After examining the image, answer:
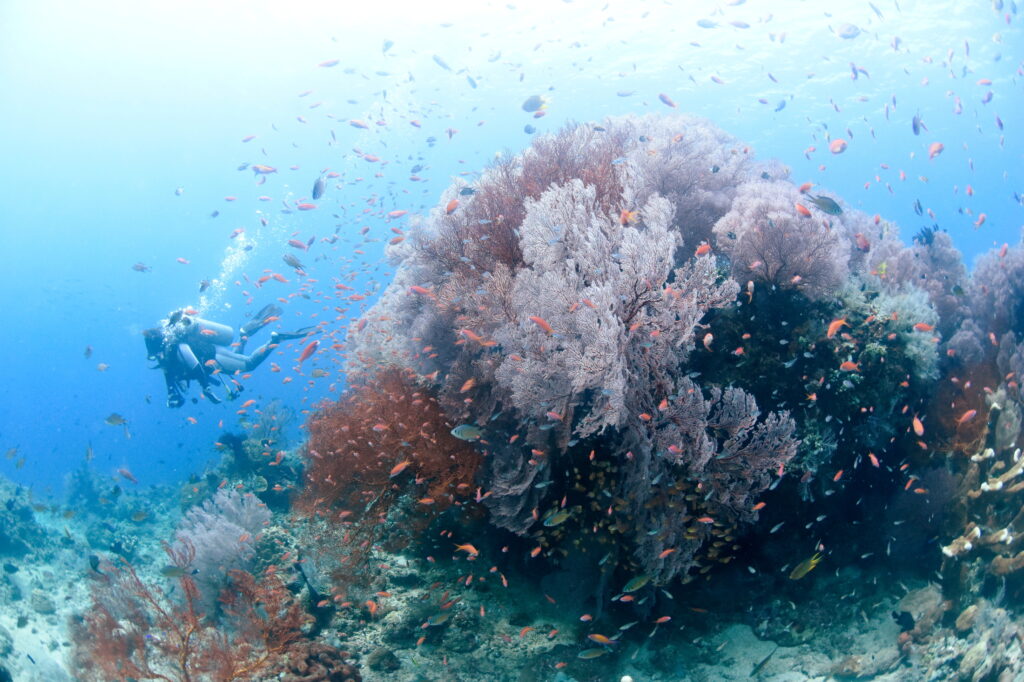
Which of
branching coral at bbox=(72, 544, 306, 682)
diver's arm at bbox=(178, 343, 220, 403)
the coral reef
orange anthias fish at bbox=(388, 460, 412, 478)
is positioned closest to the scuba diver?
diver's arm at bbox=(178, 343, 220, 403)

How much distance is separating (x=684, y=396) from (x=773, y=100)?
4599 cm

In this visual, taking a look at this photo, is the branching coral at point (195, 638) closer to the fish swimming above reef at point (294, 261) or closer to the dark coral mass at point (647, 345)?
the dark coral mass at point (647, 345)

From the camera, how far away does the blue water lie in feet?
96.0

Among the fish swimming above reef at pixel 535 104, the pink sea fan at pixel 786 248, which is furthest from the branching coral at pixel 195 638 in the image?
the fish swimming above reef at pixel 535 104

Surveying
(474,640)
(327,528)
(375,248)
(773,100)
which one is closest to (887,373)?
(474,640)

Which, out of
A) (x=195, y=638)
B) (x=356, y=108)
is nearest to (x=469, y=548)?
(x=195, y=638)

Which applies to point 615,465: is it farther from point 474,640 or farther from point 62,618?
point 62,618

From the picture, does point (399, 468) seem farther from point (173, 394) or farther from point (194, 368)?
point (173, 394)

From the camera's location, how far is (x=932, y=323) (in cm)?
564

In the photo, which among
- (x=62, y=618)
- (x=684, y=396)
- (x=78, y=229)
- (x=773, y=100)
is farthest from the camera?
(x=78, y=229)

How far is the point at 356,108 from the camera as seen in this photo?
175ft

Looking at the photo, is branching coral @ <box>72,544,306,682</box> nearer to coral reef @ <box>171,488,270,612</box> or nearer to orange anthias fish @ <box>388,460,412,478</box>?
coral reef @ <box>171,488,270,612</box>

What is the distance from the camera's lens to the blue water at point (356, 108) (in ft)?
96.0

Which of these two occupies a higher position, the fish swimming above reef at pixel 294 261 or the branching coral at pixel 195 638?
the fish swimming above reef at pixel 294 261
